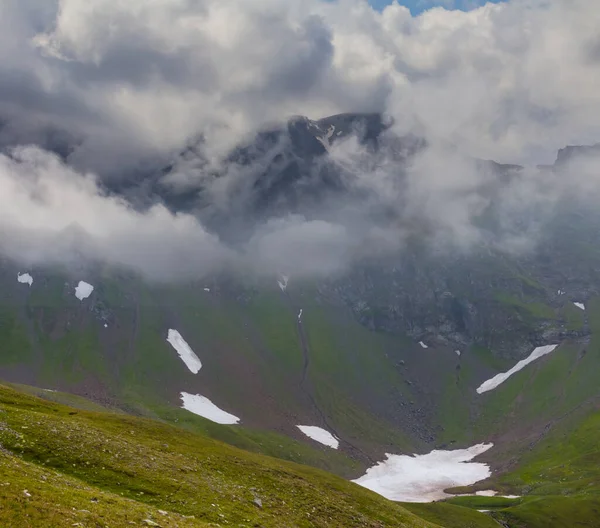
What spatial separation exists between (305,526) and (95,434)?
887 inches

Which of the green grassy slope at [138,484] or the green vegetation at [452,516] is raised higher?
the green vegetation at [452,516]

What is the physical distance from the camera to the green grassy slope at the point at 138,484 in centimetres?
2953

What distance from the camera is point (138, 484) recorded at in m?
43.0

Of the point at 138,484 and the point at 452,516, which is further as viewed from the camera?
the point at 452,516

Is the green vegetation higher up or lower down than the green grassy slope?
higher up

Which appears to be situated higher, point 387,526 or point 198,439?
point 198,439

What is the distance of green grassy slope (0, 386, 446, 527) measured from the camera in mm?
29531

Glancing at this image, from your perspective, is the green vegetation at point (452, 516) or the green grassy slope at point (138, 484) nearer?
the green grassy slope at point (138, 484)

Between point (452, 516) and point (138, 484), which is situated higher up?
point (452, 516)

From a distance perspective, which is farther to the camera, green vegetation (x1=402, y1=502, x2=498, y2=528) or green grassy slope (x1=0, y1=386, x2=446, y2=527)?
green vegetation (x1=402, y1=502, x2=498, y2=528)

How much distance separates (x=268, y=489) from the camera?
184 ft

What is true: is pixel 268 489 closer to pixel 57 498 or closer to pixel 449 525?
pixel 57 498

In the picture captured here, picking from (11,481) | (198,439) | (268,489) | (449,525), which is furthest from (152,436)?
(449,525)

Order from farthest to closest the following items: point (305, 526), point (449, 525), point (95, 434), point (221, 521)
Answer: point (449, 525) → point (95, 434) → point (305, 526) → point (221, 521)
